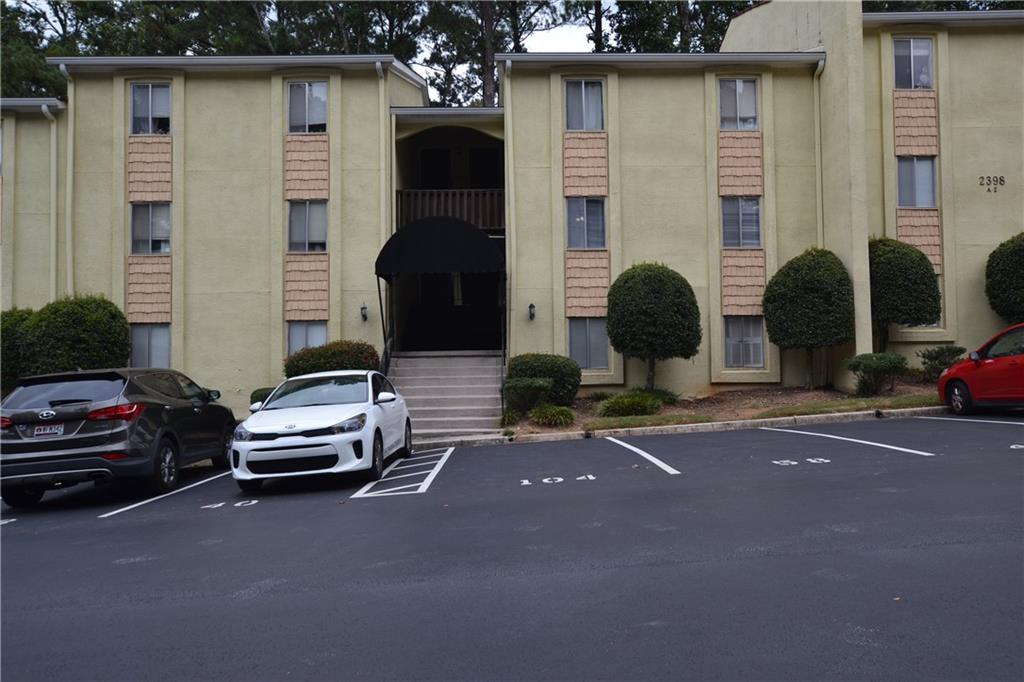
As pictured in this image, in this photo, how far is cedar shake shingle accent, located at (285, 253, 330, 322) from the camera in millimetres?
19609

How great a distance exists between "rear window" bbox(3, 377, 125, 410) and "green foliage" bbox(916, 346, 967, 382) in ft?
55.6

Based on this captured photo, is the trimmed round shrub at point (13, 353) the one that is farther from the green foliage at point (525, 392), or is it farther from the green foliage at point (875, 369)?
the green foliage at point (875, 369)

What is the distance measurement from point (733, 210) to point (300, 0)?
19.7 metres

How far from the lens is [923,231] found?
19.8m

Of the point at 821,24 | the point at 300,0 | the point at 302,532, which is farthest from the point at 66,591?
the point at 300,0

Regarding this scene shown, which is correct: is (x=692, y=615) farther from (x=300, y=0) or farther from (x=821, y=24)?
(x=300, y=0)

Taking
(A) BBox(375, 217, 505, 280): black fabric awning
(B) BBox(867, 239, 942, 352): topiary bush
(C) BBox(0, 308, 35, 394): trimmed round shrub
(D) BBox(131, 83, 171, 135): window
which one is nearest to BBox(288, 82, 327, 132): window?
(D) BBox(131, 83, 171, 135): window

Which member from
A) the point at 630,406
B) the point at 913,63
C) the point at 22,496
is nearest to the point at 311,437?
the point at 22,496

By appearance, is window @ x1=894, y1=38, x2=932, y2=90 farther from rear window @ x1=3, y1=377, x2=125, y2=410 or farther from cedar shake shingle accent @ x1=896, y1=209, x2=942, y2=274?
rear window @ x1=3, y1=377, x2=125, y2=410

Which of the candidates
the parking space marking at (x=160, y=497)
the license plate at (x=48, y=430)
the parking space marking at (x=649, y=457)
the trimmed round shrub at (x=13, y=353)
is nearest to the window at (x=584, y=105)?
the parking space marking at (x=649, y=457)

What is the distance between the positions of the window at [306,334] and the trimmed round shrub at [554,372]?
5.21 meters

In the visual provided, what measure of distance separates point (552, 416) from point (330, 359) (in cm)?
528

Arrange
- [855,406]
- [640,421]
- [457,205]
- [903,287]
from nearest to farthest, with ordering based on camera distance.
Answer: [640,421]
[855,406]
[903,287]
[457,205]

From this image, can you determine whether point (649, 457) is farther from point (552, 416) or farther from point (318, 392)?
point (318, 392)
